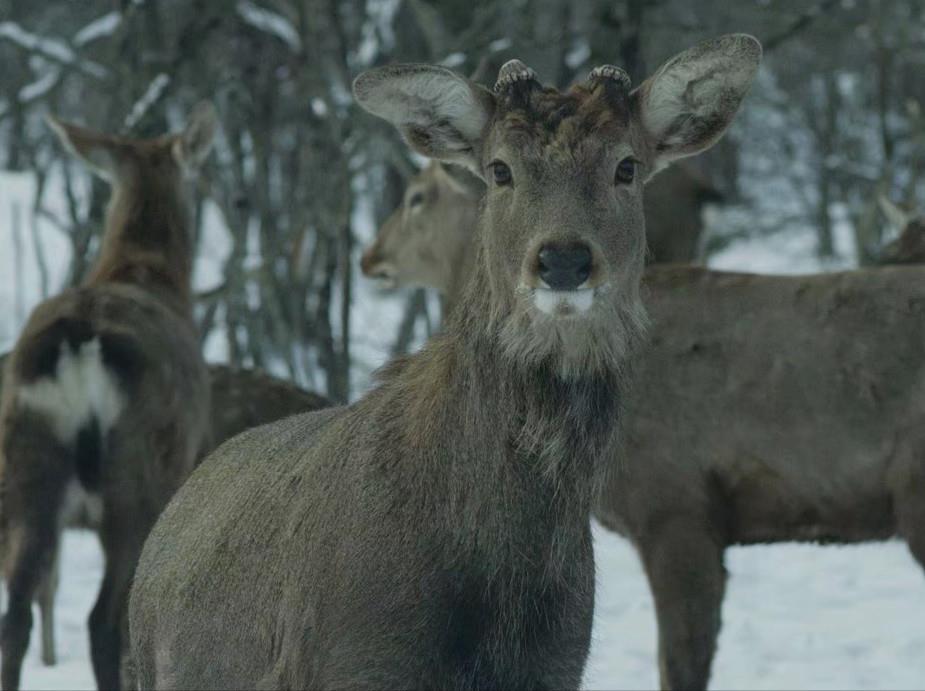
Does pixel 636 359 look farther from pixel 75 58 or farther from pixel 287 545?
pixel 75 58

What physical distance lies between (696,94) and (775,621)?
→ 491 cm

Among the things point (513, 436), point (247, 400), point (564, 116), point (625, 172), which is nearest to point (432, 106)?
point (564, 116)

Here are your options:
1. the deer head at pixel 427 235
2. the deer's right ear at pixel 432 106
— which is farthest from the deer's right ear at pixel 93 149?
the deer's right ear at pixel 432 106

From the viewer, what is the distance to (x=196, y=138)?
9484mm

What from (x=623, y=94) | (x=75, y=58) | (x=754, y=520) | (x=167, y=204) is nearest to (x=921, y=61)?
(x=75, y=58)

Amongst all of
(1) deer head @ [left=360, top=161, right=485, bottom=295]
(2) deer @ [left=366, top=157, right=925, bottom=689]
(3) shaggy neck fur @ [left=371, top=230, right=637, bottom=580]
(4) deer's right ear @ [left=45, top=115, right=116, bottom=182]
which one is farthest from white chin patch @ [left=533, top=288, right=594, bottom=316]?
(4) deer's right ear @ [left=45, top=115, right=116, bottom=182]

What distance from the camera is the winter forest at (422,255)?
6805mm

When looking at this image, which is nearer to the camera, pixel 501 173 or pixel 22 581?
pixel 501 173

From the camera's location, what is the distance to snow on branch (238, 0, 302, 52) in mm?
13273

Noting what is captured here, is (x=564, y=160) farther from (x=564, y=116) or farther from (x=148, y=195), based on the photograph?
(x=148, y=195)

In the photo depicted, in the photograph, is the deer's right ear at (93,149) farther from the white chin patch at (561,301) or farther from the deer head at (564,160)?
the white chin patch at (561,301)

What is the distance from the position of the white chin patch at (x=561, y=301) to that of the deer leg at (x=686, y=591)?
3.07 meters

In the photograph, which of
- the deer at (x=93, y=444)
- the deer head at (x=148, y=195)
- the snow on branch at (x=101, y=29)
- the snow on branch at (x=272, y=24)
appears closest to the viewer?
the deer at (x=93, y=444)

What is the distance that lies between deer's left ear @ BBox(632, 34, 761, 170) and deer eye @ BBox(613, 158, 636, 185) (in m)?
0.23
